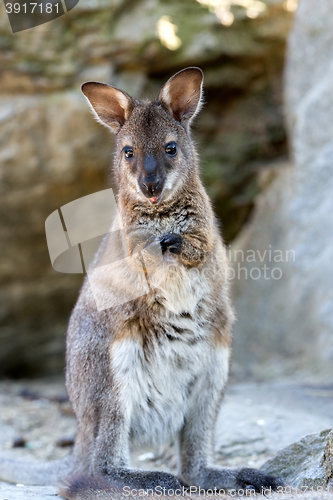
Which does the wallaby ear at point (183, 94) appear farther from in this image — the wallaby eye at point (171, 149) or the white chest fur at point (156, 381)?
the white chest fur at point (156, 381)

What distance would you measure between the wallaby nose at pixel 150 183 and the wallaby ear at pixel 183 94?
1.91 feet

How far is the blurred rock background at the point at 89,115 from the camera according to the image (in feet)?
20.3

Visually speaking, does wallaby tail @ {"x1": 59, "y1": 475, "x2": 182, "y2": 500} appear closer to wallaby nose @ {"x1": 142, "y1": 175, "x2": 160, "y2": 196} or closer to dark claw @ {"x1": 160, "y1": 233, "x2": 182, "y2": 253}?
dark claw @ {"x1": 160, "y1": 233, "x2": 182, "y2": 253}

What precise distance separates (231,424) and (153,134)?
228cm

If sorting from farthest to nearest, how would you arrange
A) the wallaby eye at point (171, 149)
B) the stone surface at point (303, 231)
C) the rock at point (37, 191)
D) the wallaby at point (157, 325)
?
the rock at point (37, 191), the stone surface at point (303, 231), the wallaby eye at point (171, 149), the wallaby at point (157, 325)

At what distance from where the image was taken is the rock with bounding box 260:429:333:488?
2639mm

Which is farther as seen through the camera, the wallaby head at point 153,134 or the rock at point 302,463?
the wallaby head at point 153,134

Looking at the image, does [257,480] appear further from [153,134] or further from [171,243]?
[153,134]

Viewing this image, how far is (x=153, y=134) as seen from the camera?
328 centimetres

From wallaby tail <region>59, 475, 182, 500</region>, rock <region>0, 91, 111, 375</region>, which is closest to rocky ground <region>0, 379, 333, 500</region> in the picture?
wallaby tail <region>59, 475, 182, 500</region>

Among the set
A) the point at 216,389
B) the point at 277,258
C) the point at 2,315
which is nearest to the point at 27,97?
the point at 2,315

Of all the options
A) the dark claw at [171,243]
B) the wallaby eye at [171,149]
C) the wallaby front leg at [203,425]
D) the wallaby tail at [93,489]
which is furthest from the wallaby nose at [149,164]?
the wallaby tail at [93,489]

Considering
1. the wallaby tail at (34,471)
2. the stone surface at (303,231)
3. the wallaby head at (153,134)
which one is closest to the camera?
the wallaby head at (153,134)

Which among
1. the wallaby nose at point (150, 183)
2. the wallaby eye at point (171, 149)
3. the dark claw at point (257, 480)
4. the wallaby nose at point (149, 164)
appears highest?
the wallaby eye at point (171, 149)
